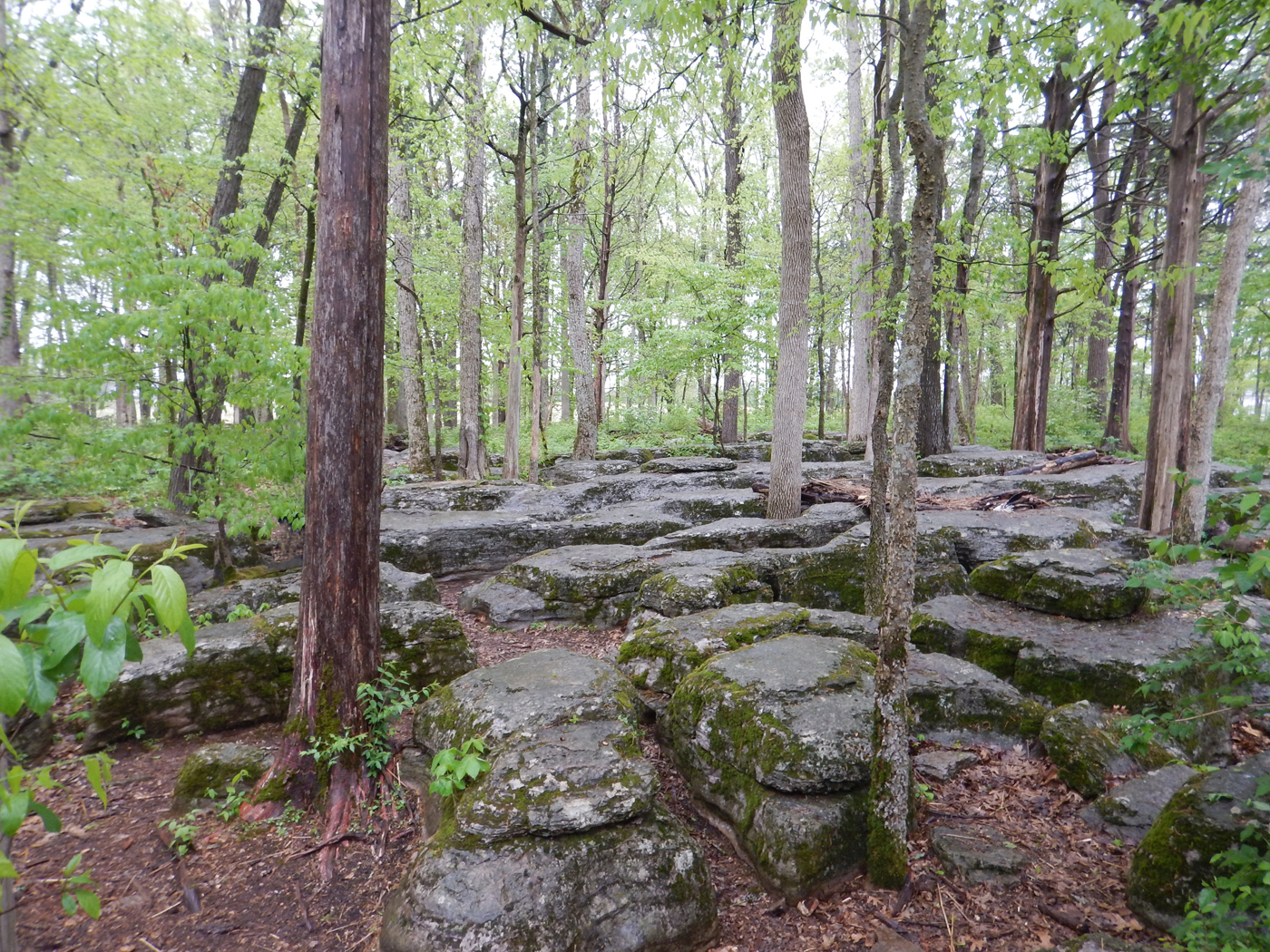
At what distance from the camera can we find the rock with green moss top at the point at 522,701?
345cm

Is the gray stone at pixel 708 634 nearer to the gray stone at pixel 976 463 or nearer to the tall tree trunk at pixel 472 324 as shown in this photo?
the gray stone at pixel 976 463

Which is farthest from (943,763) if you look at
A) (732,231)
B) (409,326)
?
(732,231)

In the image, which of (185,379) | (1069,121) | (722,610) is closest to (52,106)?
(185,379)

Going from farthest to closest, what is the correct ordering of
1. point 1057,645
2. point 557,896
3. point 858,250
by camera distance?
1. point 858,250
2. point 1057,645
3. point 557,896

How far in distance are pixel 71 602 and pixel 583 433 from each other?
45.0ft

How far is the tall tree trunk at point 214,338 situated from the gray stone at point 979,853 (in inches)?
263

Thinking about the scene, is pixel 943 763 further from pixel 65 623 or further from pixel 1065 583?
pixel 65 623

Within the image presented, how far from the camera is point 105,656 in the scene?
1285 mm

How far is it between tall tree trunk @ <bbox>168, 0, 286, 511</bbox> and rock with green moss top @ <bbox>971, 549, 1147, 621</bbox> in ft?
25.7

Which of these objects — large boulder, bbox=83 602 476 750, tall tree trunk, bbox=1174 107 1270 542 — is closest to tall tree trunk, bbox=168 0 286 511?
large boulder, bbox=83 602 476 750

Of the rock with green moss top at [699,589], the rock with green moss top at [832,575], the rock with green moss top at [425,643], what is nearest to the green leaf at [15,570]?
the rock with green moss top at [425,643]

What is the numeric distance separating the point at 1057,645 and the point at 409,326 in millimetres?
12201

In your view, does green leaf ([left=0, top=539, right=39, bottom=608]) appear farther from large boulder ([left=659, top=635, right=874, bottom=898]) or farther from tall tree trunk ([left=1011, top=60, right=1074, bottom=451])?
tall tree trunk ([left=1011, top=60, right=1074, bottom=451])

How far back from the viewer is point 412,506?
8977 mm
